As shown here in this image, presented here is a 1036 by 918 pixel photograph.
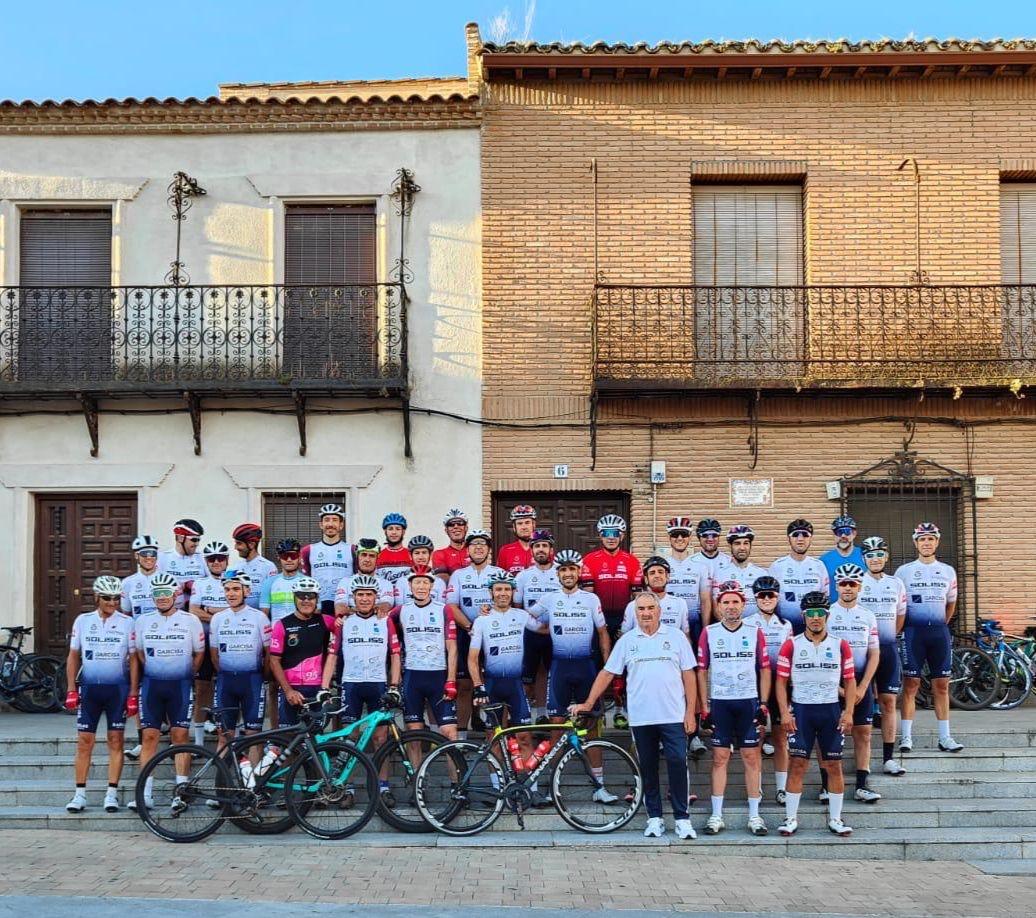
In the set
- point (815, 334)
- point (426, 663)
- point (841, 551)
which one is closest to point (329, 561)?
point (426, 663)

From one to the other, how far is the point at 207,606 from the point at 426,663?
2097mm

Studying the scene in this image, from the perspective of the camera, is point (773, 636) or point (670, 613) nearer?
point (773, 636)

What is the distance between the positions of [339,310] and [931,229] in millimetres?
7222

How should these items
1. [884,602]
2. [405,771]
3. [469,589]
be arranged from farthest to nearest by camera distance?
[469,589] → [884,602] → [405,771]

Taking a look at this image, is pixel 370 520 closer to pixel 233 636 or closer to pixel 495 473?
pixel 495 473

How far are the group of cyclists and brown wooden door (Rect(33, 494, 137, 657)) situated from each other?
3285mm

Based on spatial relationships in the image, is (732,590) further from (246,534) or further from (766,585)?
(246,534)

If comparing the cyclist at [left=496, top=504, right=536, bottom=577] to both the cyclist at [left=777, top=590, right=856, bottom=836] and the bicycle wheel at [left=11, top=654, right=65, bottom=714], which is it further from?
the bicycle wheel at [left=11, top=654, right=65, bottom=714]

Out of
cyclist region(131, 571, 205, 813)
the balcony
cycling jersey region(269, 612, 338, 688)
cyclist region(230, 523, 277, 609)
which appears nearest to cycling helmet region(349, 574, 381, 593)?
cycling jersey region(269, 612, 338, 688)

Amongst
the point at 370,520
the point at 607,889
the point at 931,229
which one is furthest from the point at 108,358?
the point at 931,229

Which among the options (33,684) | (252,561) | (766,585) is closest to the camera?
(766,585)

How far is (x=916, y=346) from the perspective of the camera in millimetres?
13750

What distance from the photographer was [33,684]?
13.1 meters

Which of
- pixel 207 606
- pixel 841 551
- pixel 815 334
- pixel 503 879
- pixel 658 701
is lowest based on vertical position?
pixel 503 879
